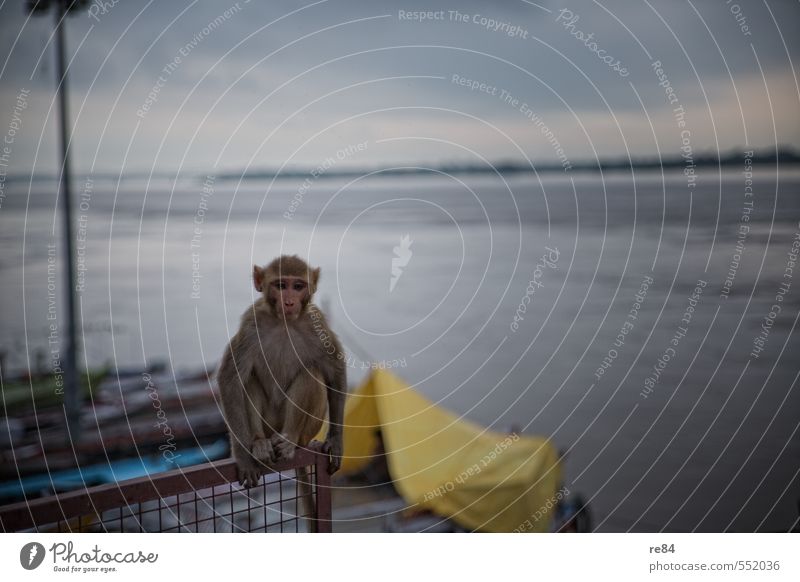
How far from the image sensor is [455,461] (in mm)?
A: 2852

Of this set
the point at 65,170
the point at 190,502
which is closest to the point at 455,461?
the point at 190,502

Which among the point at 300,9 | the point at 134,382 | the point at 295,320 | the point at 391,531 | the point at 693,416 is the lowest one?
the point at 391,531

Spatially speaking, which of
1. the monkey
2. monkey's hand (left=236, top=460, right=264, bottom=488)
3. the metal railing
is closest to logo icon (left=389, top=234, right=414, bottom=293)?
the monkey

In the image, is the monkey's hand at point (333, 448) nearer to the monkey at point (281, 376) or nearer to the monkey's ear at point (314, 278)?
the monkey at point (281, 376)

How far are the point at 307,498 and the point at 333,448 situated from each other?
Result: 184mm

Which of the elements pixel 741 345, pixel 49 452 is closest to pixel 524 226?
pixel 741 345

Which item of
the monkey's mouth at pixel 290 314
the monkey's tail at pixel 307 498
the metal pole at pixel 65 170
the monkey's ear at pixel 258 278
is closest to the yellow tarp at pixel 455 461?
the monkey's tail at pixel 307 498

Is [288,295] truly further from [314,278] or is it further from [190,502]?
[190,502]
